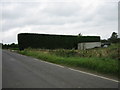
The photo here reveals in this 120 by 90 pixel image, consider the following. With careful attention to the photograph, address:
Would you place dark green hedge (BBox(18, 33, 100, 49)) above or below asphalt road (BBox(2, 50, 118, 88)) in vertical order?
above

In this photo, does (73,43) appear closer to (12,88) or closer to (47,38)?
(47,38)

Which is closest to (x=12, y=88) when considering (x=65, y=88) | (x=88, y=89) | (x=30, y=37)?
(x=65, y=88)

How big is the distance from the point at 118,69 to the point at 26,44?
4913cm

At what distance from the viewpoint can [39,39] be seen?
6084cm

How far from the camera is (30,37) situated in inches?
2366

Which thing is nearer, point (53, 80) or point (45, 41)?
point (53, 80)

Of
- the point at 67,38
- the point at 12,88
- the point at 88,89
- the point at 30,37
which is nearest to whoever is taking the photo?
the point at 88,89

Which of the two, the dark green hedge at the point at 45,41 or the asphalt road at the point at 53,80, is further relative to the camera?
the dark green hedge at the point at 45,41

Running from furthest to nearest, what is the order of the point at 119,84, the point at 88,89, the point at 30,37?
the point at 30,37 → the point at 119,84 → the point at 88,89

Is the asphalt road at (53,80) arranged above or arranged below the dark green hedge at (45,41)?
below

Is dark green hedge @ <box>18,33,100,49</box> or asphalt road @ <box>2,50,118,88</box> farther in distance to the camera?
dark green hedge @ <box>18,33,100,49</box>

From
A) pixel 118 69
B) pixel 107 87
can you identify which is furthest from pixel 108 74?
pixel 107 87

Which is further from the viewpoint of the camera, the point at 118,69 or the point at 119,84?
the point at 118,69

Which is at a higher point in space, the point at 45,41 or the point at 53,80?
the point at 45,41
